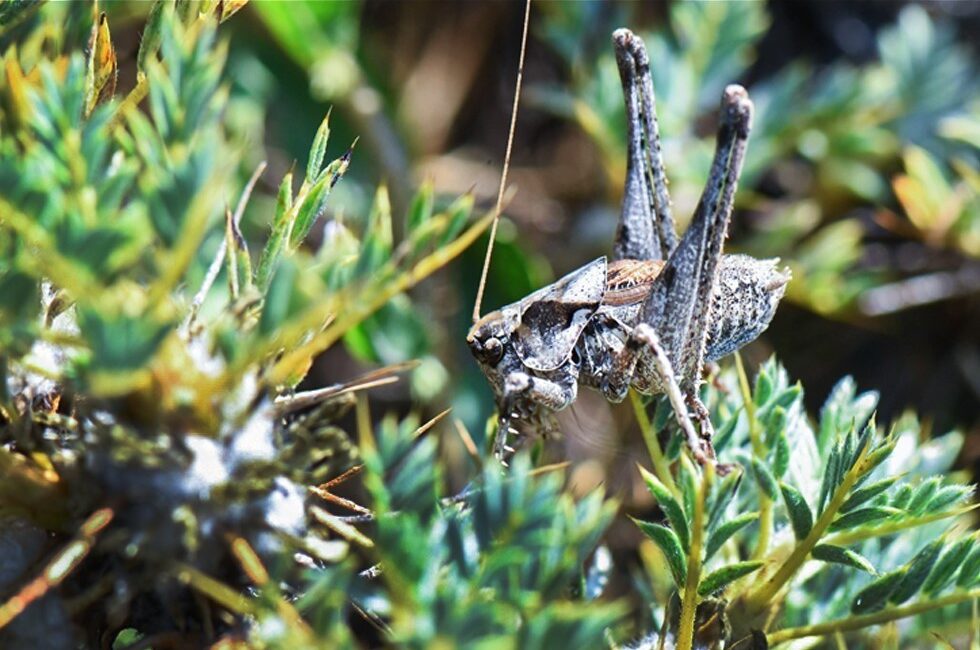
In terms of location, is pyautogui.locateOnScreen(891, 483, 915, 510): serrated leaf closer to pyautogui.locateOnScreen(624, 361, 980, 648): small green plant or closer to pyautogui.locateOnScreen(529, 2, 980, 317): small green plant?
pyautogui.locateOnScreen(624, 361, 980, 648): small green plant

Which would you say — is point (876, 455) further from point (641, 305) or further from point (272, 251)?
point (641, 305)

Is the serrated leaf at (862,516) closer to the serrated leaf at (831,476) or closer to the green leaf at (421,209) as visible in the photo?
the serrated leaf at (831,476)

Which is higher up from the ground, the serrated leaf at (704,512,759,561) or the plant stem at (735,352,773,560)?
the serrated leaf at (704,512,759,561)

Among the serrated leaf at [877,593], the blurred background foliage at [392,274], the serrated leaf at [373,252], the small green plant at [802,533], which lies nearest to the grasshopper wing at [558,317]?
the blurred background foliage at [392,274]

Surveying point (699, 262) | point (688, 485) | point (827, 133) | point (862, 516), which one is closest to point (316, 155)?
point (688, 485)

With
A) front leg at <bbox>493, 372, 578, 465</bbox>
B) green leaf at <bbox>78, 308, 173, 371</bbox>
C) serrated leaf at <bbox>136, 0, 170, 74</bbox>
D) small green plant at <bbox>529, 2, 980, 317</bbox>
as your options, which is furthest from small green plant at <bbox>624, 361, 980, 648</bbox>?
small green plant at <bbox>529, 2, 980, 317</bbox>

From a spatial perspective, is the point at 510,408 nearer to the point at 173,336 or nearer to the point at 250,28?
the point at 173,336
